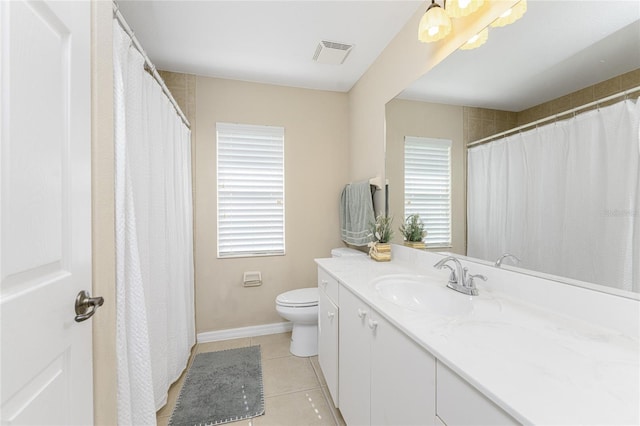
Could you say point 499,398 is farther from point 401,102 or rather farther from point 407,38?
point 407,38

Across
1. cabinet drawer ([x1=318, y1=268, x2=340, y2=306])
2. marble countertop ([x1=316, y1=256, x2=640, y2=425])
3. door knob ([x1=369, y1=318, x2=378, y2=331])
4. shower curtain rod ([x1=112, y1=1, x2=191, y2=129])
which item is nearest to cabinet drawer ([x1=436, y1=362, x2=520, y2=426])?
marble countertop ([x1=316, y1=256, x2=640, y2=425])

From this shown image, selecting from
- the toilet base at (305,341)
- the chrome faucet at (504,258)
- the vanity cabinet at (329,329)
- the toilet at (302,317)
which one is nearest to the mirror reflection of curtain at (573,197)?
the chrome faucet at (504,258)

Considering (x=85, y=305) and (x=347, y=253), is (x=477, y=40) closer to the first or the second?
(x=347, y=253)

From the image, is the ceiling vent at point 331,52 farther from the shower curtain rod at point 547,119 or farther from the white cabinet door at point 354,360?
the white cabinet door at point 354,360

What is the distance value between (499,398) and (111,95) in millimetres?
1422

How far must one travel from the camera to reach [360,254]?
217 cm

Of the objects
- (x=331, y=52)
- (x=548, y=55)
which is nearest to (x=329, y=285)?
(x=548, y=55)

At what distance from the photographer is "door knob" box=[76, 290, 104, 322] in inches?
28.7

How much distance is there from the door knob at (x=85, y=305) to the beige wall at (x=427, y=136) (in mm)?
1533

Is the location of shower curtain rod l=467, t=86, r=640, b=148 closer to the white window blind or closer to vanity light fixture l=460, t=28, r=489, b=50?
vanity light fixture l=460, t=28, r=489, b=50

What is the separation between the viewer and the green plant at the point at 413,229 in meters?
1.64

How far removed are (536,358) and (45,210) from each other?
1.24 m

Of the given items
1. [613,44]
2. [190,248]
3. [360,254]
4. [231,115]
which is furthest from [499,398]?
[231,115]

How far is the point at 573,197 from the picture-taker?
88cm
